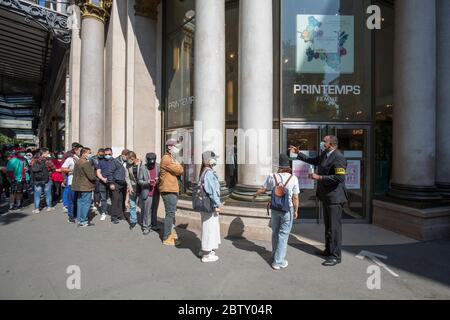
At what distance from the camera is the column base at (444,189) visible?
261 inches

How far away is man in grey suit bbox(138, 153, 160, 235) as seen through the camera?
6137 mm

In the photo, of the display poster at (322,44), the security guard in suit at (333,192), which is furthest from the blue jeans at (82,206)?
the display poster at (322,44)

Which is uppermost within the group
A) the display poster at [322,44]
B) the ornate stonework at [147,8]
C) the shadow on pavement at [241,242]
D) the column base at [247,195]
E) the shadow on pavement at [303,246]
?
the ornate stonework at [147,8]

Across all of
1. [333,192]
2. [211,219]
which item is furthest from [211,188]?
[333,192]

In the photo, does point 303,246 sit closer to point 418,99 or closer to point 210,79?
point 210,79

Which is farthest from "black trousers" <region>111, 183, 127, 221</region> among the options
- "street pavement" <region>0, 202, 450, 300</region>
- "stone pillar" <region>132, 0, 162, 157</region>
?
"stone pillar" <region>132, 0, 162, 157</region>

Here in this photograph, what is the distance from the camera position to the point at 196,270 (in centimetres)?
413

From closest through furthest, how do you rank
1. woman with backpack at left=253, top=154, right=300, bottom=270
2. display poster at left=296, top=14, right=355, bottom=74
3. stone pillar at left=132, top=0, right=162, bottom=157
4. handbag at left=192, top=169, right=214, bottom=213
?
woman with backpack at left=253, top=154, right=300, bottom=270
handbag at left=192, top=169, right=214, bottom=213
display poster at left=296, top=14, right=355, bottom=74
stone pillar at left=132, top=0, right=162, bottom=157

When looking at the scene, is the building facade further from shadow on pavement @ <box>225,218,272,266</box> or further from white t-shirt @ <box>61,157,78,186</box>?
white t-shirt @ <box>61,157,78,186</box>

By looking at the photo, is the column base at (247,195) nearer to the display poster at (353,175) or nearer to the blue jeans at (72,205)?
the display poster at (353,175)

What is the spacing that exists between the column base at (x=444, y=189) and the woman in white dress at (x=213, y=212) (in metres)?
6.07

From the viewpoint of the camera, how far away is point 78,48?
14516 millimetres

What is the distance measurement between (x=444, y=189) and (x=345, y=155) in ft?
8.28
